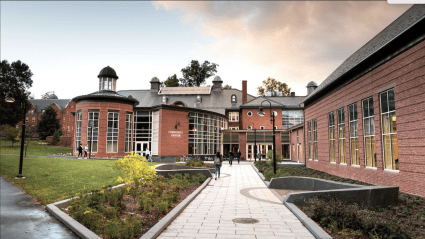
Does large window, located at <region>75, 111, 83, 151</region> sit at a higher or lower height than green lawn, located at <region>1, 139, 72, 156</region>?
higher

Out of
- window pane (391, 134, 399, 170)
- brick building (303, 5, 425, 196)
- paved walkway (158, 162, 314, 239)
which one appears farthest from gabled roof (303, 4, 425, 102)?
paved walkway (158, 162, 314, 239)

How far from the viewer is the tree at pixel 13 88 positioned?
2050 inches

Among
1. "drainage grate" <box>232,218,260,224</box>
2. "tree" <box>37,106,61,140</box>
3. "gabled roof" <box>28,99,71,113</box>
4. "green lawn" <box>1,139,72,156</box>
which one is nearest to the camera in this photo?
"drainage grate" <box>232,218,260,224</box>

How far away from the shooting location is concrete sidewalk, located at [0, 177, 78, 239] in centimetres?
636

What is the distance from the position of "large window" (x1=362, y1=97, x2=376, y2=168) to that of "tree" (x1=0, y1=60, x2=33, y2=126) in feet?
186

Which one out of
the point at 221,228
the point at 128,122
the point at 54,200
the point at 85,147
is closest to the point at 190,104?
the point at 128,122

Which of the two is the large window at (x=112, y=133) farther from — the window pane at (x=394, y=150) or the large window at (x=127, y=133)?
→ the window pane at (x=394, y=150)

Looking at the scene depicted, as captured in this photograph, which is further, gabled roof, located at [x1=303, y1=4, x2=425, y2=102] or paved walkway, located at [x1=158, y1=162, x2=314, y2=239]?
gabled roof, located at [x1=303, y1=4, x2=425, y2=102]

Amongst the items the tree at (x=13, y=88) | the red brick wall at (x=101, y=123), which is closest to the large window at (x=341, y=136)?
the red brick wall at (x=101, y=123)

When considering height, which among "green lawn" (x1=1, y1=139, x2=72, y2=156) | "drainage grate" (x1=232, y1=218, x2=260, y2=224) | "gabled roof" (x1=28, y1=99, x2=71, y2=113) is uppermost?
"gabled roof" (x1=28, y1=99, x2=71, y2=113)

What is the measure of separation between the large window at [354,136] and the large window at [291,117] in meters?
35.3

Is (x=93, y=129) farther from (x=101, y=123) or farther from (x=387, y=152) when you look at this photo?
(x=387, y=152)

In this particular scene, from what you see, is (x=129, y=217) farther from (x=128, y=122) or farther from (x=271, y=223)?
(x=128, y=122)

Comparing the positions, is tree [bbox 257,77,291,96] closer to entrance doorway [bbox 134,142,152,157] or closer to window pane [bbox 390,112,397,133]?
entrance doorway [bbox 134,142,152,157]
